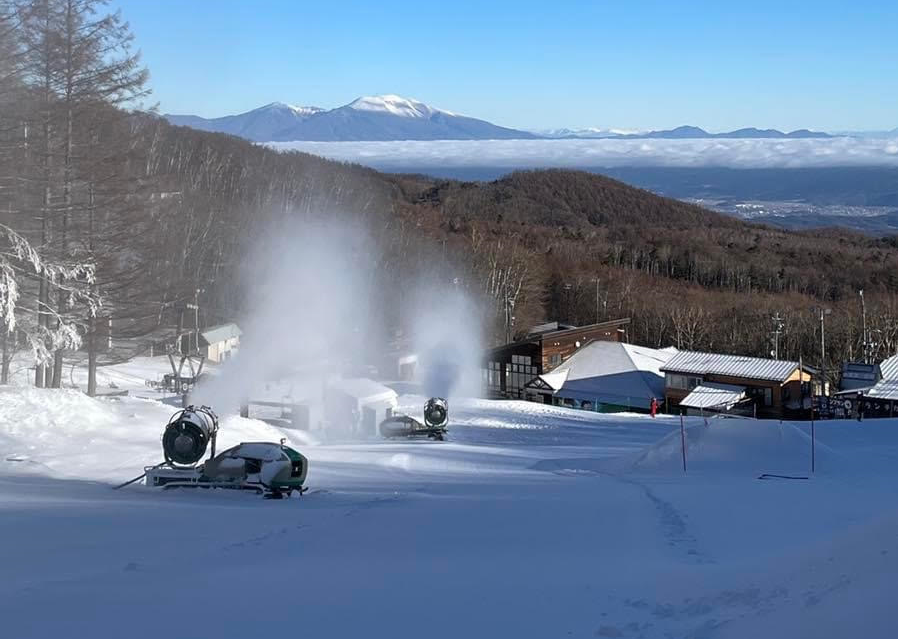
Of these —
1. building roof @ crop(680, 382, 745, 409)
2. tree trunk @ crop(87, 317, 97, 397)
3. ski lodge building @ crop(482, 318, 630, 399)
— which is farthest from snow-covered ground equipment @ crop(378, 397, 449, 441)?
ski lodge building @ crop(482, 318, 630, 399)

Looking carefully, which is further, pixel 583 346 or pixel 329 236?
pixel 329 236

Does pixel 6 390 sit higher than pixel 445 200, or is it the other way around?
pixel 445 200

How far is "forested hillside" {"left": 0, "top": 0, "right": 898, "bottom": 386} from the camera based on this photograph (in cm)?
1975

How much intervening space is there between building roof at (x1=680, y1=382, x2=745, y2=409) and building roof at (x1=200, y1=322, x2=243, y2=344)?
74.9 feet

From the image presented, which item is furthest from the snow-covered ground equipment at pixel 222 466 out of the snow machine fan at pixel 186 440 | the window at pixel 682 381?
the window at pixel 682 381

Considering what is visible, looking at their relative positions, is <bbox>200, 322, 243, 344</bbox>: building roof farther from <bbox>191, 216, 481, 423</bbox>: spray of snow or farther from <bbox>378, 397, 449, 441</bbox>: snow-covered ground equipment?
<bbox>378, 397, 449, 441</bbox>: snow-covered ground equipment

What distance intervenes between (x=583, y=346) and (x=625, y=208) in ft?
310

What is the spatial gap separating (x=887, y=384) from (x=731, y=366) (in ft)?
18.7

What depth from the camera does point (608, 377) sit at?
40.2 metres

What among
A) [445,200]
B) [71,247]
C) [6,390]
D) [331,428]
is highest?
[445,200]

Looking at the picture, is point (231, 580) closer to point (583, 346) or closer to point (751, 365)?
point (751, 365)

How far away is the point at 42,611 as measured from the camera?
19.8 feet

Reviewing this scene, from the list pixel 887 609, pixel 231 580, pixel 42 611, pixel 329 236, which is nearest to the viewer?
pixel 887 609

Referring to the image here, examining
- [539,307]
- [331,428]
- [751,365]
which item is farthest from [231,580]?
[539,307]
